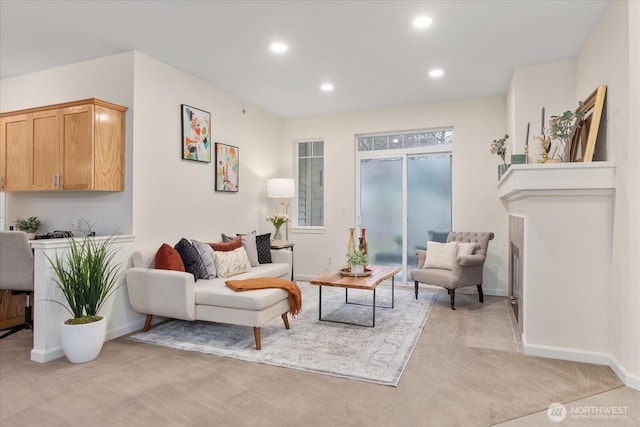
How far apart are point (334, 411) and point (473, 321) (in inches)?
91.8

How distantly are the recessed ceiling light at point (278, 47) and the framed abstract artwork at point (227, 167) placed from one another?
1576 mm

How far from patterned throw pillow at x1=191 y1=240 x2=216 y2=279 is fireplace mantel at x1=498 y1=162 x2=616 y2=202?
9.70 ft

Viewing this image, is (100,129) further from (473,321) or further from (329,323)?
(473,321)

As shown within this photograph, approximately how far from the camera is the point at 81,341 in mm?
2857

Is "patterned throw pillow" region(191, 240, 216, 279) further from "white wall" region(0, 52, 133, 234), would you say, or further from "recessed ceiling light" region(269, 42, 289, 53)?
"recessed ceiling light" region(269, 42, 289, 53)

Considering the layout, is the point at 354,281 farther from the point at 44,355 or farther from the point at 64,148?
the point at 64,148

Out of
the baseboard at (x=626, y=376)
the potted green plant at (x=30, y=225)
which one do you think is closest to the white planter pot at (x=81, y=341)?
the potted green plant at (x=30, y=225)

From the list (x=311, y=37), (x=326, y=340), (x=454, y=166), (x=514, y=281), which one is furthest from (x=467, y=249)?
(x=311, y=37)

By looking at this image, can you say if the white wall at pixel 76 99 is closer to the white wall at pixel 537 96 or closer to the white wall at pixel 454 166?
the white wall at pixel 454 166

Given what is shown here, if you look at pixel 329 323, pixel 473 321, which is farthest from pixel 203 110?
pixel 473 321

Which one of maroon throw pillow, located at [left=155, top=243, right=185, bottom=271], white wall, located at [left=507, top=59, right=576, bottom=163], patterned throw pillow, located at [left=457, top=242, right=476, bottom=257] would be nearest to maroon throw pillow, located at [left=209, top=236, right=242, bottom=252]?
maroon throw pillow, located at [left=155, top=243, right=185, bottom=271]

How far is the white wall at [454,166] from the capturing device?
524 centimetres

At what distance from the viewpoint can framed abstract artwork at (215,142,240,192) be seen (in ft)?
15.9

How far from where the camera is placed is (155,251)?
3.92 m
